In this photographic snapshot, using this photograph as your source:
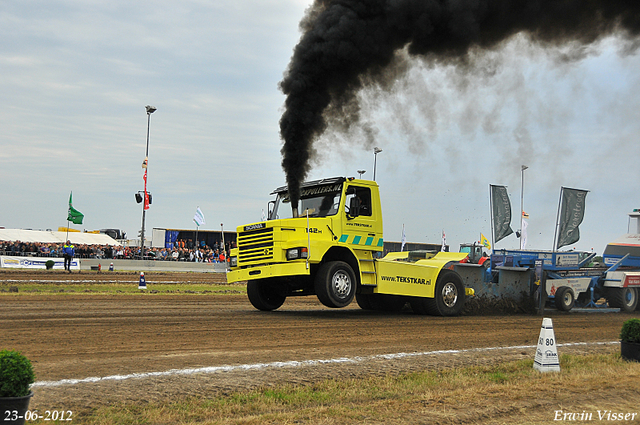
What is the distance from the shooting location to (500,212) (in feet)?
94.6

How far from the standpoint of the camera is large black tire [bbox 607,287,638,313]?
1702 cm

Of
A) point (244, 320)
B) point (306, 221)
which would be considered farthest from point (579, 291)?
point (244, 320)

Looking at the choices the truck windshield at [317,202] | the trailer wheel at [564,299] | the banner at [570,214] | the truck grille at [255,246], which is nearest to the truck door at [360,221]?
the truck windshield at [317,202]

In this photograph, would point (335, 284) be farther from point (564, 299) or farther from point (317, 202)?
point (564, 299)

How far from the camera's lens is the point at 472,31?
1319 centimetres

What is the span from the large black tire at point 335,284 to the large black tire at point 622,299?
31.6ft

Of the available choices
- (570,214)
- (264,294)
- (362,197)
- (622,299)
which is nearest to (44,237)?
(264,294)

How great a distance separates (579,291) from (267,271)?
9695 millimetres

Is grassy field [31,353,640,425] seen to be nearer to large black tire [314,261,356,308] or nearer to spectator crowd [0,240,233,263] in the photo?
large black tire [314,261,356,308]

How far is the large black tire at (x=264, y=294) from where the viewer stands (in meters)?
13.3

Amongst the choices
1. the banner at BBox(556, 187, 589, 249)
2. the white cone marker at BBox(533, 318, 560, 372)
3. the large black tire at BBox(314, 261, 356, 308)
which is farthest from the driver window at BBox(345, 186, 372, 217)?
the banner at BBox(556, 187, 589, 249)

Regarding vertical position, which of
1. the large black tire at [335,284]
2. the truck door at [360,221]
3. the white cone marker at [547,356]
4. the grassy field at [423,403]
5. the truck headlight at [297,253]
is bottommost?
the grassy field at [423,403]

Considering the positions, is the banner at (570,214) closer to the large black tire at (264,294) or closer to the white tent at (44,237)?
the large black tire at (264,294)

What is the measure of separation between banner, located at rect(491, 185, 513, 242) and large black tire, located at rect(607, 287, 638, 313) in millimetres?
11142
